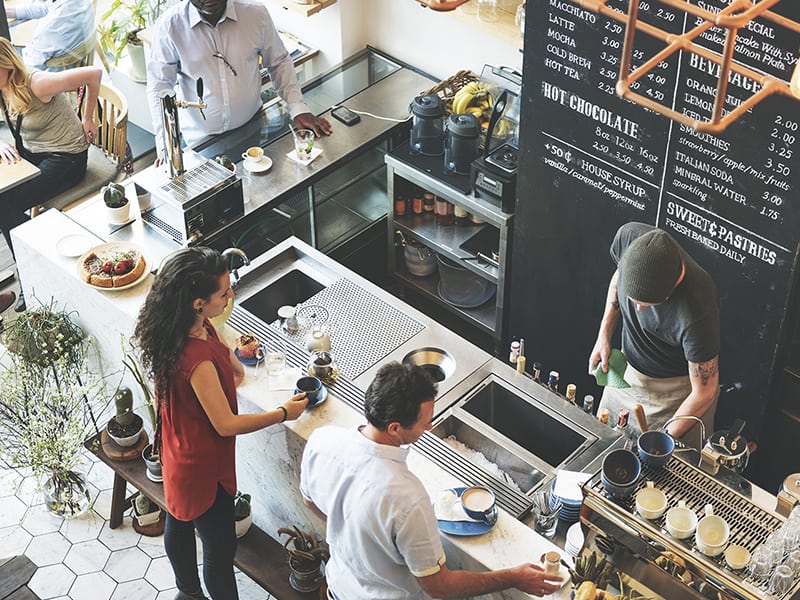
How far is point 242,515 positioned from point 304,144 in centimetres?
190

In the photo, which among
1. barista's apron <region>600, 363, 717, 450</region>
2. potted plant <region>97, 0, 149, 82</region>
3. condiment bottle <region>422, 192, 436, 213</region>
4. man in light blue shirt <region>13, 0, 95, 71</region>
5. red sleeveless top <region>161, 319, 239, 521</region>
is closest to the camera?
red sleeveless top <region>161, 319, 239, 521</region>

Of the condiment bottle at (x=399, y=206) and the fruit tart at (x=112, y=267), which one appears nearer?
the fruit tart at (x=112, y=267)

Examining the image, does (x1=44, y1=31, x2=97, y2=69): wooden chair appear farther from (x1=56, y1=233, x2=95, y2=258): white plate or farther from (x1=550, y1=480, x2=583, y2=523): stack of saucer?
(x1=550, y1=480, x2=583, y2=523): stack of saucer

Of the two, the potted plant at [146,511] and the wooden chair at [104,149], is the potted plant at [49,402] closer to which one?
the potted plant at [146,511]

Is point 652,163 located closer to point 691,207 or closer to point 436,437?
point 691,207

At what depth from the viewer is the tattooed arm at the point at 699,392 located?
373cm

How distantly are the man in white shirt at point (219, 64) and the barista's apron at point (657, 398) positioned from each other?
2.08m

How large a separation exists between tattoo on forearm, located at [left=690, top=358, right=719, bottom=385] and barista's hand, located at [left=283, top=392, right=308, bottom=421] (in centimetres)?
138

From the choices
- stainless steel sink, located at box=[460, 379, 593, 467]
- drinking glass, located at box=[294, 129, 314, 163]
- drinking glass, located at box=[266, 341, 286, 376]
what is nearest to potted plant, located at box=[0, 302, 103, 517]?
drinking glass, located at box=[266, 341, 286, 376]

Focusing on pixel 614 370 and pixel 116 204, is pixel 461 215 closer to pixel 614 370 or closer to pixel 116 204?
pixel 614 370

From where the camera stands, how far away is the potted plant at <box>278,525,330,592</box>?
3.83m

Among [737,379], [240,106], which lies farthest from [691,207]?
[240,106]

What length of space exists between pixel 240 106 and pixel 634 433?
264 centimetres

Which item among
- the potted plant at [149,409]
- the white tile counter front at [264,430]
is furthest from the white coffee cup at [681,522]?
the potted plant at [149,409]
